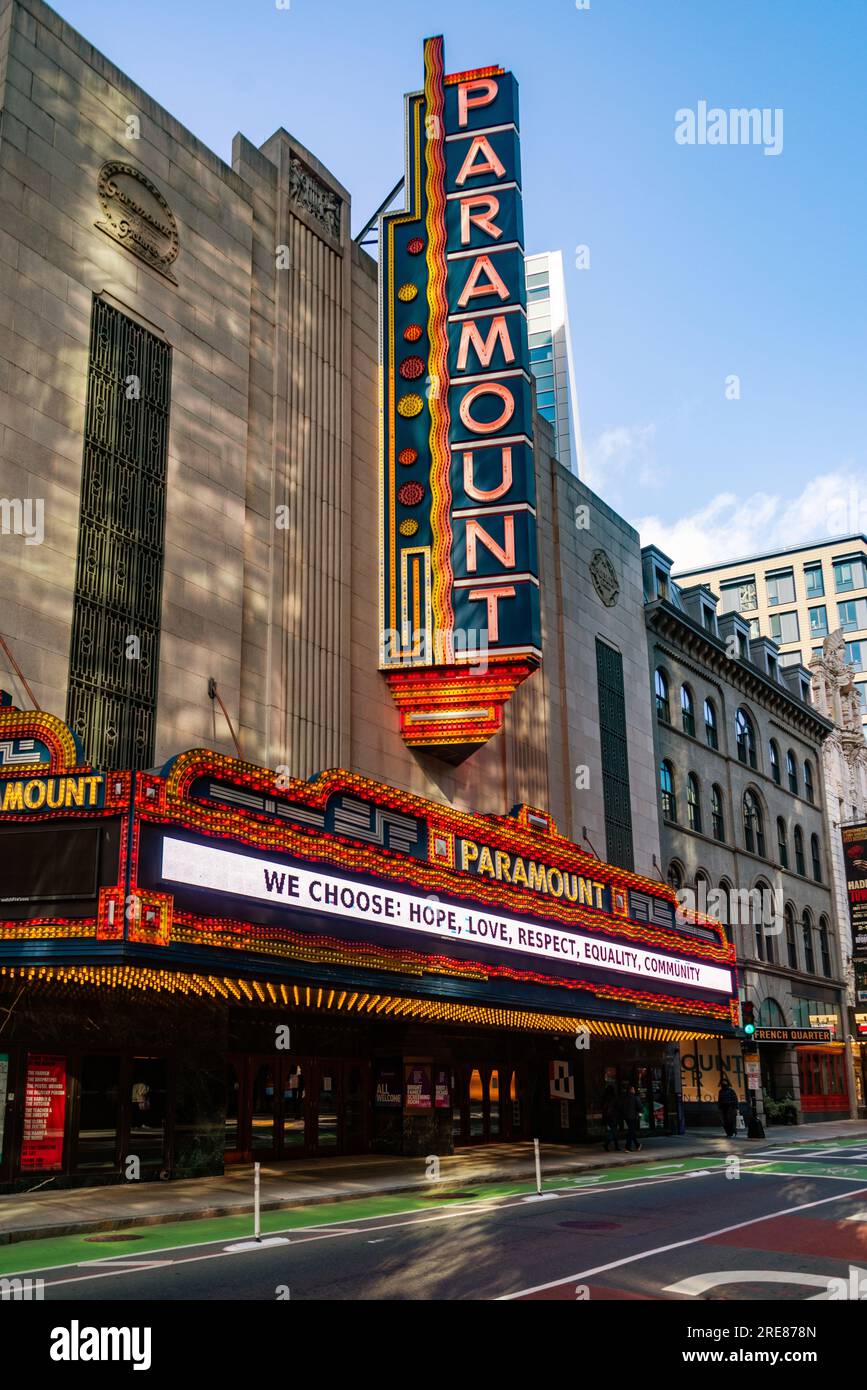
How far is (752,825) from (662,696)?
31.2 feet

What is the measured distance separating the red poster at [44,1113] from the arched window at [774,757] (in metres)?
42.0

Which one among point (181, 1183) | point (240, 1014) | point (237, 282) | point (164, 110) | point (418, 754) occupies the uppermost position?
point (164, 110)

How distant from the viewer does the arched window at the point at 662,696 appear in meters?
45.5

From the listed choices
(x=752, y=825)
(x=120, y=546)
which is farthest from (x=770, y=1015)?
(x=120, y=546)

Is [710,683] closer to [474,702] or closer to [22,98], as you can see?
[474,702]

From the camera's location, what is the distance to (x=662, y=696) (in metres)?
46.0

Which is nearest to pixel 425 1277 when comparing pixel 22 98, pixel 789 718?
pixel 22 98

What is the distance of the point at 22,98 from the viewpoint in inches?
838

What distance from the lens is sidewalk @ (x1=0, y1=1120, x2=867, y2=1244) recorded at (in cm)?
1523

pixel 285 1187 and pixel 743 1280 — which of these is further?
pixel 285 1187

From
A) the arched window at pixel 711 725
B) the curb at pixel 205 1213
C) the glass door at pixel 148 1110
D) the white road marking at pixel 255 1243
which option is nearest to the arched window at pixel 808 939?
the arched window at pixel 711 725

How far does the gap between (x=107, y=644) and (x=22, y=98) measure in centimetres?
992

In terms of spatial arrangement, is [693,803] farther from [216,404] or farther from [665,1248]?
[665,1248]

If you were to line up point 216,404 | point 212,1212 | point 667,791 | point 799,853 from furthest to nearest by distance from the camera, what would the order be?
point 799,853, point 667,791, point 216,404, point 212,1212
